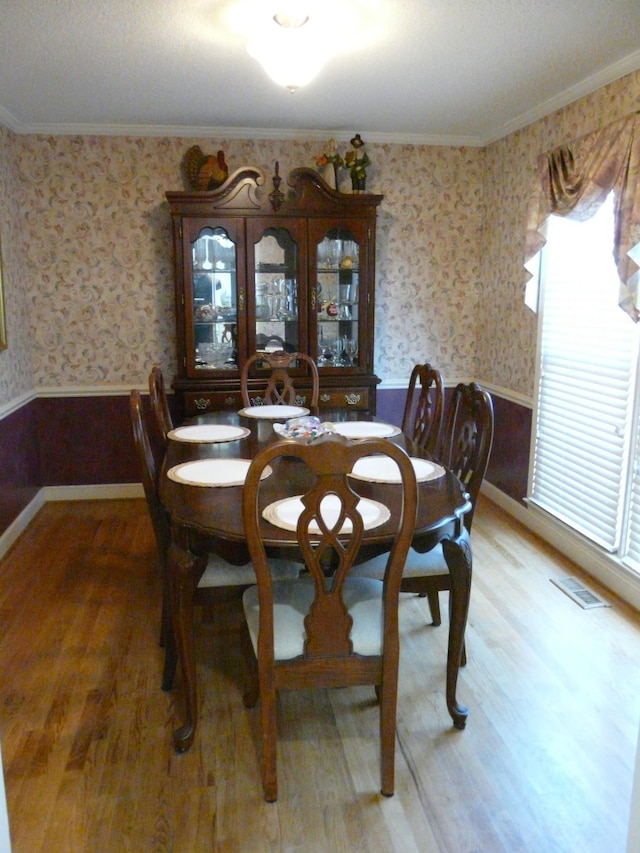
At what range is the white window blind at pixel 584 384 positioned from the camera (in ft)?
9.88

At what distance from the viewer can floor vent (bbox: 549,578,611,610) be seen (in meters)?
2.91

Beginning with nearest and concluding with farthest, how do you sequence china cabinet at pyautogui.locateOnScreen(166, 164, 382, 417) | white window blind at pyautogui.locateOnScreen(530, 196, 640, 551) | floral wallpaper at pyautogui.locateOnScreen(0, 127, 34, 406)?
white window blind at pyautogui.locateOnScreen(530, 196, 640, 551)
floral wallpaper at pyautogui.locateOnScreen(0, 127, 34, 406)
china cabinet at pyautogui.locateOnScreen(166, 164, 382, 417)

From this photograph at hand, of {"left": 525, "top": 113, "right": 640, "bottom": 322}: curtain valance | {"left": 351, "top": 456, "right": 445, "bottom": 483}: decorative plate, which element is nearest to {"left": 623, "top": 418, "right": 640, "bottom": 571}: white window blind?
{"left": 525, "top": 113, "right": 640, "bottom": 322}: curtain valance

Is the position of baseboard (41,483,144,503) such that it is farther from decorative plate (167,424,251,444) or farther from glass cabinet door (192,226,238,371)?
decorative plate (167,424,251,444)

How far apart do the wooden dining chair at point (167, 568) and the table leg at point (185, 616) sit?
0.02m

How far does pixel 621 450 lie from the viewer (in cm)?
299

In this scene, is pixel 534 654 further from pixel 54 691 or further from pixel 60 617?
pixel 60 617

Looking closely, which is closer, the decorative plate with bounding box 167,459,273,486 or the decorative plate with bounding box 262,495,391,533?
the decorative plate with bounding box 262,495,391,533

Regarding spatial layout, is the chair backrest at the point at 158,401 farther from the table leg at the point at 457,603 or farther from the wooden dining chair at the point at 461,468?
the table leg at the point at 457,603

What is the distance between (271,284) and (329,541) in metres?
2.67

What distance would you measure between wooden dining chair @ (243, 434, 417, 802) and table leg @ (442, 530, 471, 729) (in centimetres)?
24

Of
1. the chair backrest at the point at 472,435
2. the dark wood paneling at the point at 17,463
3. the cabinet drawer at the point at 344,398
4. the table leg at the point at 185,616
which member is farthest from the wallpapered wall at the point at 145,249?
the table leg at the point at 185,616

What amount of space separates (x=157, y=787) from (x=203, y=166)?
3273 mm

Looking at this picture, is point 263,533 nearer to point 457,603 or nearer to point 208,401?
point 457,603
